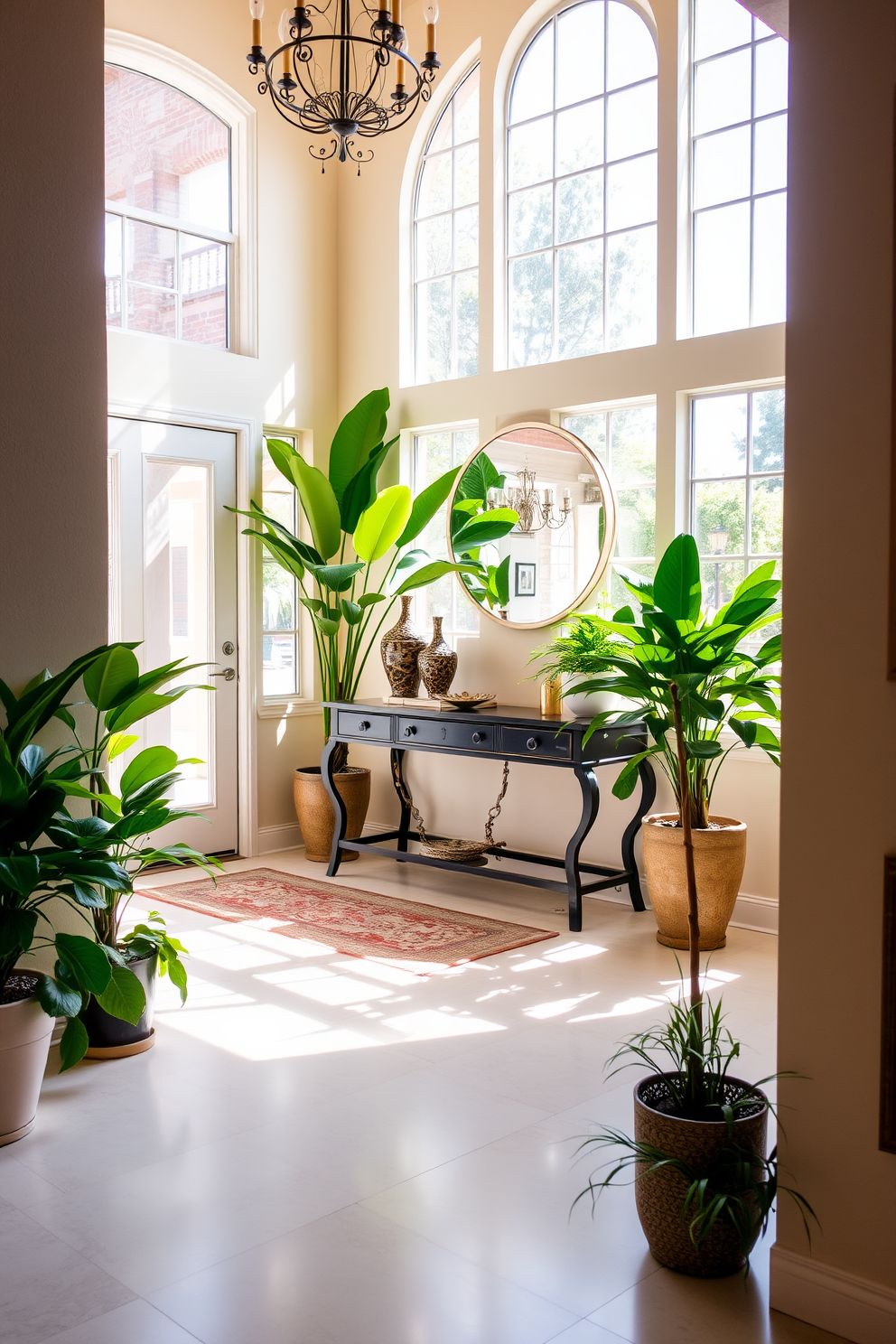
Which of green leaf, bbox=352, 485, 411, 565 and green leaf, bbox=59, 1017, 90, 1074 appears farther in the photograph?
green leaf, bbox=352, 485, 411, 565

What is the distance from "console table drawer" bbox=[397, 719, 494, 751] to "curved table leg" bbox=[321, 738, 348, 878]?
1.55ft

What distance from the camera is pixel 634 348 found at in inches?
193

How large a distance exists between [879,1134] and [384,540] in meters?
3.91

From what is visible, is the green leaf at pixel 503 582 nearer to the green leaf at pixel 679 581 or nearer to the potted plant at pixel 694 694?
the potted plant at pixel 694 694

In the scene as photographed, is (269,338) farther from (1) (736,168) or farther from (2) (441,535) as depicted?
(1) (736,168)

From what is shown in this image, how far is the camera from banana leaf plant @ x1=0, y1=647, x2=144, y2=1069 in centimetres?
268

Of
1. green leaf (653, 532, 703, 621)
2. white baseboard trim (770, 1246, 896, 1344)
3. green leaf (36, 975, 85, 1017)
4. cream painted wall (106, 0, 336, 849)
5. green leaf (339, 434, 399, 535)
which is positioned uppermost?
cream painted wall (106, 0, 336, 849)

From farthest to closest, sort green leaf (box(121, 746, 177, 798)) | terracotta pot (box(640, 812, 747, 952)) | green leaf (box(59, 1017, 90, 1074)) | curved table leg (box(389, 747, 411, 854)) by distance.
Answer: curved table leg (box(389, 747, 411, 854)), terracotta pot (box(640, 812, 747, 952)), green leaf (box(121, 746, 177, 798)), green leaf (box(59, 1017, 90, 1074))

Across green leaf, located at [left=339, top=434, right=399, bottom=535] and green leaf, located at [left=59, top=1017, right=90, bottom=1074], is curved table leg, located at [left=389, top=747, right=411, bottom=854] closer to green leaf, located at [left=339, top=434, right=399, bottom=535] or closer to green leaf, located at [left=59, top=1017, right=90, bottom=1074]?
green leaf, located at [left=339, top=434, right=399, bottom=535]

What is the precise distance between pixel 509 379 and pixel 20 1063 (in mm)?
3781

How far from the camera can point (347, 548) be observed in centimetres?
598

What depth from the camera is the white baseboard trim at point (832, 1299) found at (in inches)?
76.3

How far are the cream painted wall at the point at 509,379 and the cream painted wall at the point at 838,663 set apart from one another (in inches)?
98.0

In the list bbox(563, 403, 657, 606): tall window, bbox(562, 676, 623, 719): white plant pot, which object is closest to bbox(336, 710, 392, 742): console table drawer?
bbox(562, 676, 623, 719): white plant pot
